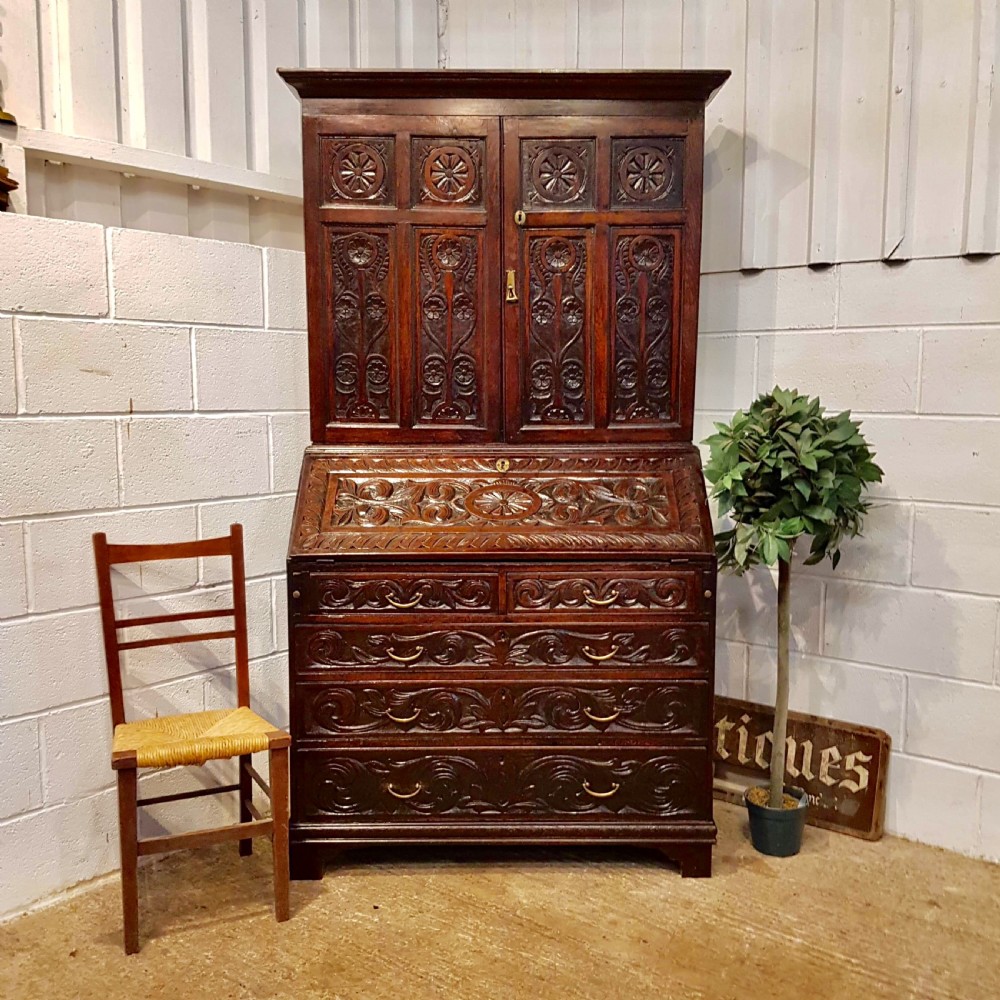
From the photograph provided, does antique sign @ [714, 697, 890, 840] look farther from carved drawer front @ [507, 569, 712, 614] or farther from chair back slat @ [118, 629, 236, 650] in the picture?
chair back slat @ [118, 629, 236, 650]

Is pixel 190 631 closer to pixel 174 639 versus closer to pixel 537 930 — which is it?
pixel 174 639

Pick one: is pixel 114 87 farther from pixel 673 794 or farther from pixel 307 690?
pixel 673 794

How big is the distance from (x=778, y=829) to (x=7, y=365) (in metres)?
2.42

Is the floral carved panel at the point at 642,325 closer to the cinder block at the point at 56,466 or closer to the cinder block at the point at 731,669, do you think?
the cinder block at the point at 731,669

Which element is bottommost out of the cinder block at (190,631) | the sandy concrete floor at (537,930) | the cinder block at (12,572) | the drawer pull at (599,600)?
the sandy concrete floor at (537,930)

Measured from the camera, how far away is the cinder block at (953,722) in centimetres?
251

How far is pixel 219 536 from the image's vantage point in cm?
262

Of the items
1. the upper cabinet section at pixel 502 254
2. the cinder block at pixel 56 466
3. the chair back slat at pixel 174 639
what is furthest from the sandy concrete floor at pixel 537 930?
the upper cabinet section at pixel 502 254

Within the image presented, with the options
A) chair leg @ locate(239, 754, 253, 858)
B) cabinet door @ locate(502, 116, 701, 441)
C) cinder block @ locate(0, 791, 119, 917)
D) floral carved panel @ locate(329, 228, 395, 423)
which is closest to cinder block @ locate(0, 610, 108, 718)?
cinder block @ locate(0, 791, 119, 917)

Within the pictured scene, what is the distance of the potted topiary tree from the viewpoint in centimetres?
230

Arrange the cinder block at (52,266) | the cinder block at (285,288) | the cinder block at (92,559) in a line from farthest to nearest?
the cinder block at (285,288)
the cinder block at (92,559)
the cinder block at (52,266)

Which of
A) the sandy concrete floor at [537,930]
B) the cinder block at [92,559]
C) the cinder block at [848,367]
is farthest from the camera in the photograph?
the cinder block at [848,367]

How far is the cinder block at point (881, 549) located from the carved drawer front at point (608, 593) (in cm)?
64

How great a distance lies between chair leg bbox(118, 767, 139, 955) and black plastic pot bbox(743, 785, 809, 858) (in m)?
1.68
